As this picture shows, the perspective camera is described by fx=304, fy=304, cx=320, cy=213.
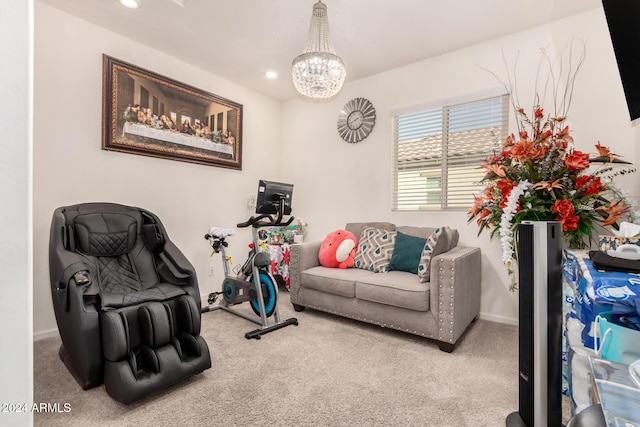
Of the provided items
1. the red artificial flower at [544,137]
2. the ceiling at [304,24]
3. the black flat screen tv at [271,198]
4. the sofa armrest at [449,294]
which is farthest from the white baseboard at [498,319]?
the ceiling at [304,24]

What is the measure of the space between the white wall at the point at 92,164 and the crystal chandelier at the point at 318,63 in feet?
5.59

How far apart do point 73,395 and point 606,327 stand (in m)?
2.58

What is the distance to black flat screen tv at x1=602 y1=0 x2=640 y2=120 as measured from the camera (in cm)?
139

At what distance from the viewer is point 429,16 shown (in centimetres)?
256

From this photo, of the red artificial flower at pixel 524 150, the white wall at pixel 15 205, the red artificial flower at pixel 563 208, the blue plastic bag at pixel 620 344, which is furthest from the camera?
the red artificial flower at pixel 524 150

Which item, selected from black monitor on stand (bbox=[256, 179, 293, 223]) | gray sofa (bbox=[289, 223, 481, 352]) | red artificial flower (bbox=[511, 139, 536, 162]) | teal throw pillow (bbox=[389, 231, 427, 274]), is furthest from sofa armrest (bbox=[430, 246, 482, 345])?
black monitor on stand (bbox=[256, 179, 293, 223])

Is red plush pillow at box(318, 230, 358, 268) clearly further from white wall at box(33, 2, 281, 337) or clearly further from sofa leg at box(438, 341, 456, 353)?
white wall at box(33, 2, 281, 337)

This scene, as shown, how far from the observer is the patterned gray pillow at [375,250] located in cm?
299

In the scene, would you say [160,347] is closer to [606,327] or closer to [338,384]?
[338,384]

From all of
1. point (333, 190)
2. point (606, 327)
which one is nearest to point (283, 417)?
point (606, 327)

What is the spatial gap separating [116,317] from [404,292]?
6.36ft

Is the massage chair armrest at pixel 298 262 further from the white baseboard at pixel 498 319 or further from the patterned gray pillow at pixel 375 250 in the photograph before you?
the white baseboard at pixel 498 319

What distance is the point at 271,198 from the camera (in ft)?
9.22

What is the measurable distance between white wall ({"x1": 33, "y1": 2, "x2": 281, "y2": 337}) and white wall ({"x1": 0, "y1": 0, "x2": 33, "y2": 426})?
6.98 feet
